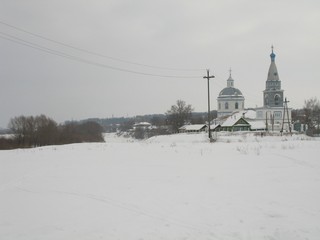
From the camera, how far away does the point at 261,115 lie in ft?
281

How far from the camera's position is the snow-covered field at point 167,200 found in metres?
6.09

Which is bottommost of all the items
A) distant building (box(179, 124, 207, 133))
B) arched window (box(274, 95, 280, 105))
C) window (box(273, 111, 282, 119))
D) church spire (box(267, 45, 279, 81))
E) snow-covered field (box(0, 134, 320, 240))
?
snow-covered field (box(0, 134, 320, 240))

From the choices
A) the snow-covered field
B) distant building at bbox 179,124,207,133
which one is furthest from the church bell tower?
the snow-covered field

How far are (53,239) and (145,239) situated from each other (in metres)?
1.76

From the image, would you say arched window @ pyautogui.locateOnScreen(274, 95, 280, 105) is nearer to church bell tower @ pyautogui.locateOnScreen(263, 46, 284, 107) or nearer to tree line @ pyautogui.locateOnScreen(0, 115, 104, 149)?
church bell tower @ pyautogui.locateOnScreen(263, 46, 284, 107)

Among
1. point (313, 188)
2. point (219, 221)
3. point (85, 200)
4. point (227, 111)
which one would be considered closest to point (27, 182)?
point (85, 200)

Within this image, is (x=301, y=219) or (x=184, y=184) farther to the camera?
(x=184, y=184)

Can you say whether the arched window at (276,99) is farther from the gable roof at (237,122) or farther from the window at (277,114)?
the gable roof at (237,122)

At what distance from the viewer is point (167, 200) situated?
7836mm

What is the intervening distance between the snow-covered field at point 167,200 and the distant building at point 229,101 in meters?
85.4

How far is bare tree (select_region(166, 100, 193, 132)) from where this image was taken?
90188 mm

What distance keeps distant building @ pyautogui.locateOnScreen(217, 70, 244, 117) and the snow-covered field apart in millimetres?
85379

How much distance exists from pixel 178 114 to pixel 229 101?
59.4ft

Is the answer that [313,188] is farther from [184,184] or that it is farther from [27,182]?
[27,182]
